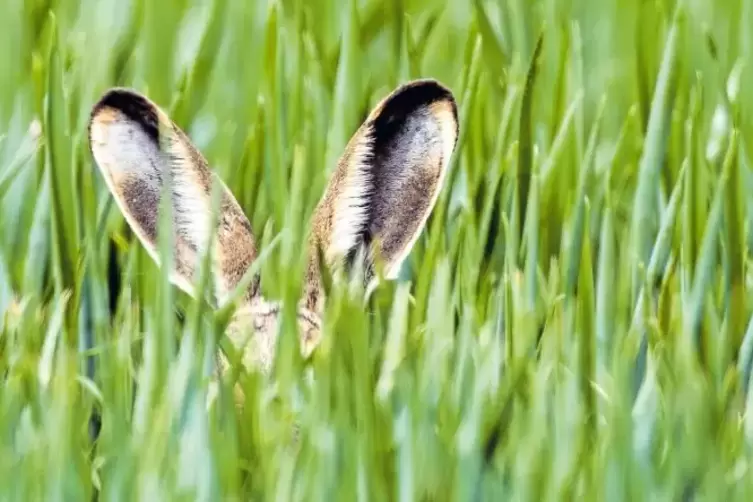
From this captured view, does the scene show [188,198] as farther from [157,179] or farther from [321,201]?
[321,201]

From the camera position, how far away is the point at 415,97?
4.92 ft

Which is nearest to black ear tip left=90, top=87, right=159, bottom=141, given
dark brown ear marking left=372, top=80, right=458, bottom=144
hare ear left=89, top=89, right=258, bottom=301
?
hare ear left=89, top=89, right=258, bottom=301

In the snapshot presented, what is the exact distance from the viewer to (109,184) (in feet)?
4.96

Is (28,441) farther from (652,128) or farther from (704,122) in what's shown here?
(704,122)

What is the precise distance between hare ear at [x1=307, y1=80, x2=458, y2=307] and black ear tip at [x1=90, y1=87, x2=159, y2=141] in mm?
227

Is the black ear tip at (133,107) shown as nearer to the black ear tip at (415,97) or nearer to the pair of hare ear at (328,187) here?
the pair of hare ear at (328,187)

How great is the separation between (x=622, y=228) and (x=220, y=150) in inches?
22.1

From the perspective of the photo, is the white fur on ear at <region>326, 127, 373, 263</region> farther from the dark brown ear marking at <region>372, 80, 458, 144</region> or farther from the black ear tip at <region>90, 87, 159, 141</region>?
the black ear tip at <region>90, 87, 159, 141</region>

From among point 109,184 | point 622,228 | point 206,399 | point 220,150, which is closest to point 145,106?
point 109,184

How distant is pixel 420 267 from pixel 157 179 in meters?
0.35

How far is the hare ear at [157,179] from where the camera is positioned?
1.50 metres

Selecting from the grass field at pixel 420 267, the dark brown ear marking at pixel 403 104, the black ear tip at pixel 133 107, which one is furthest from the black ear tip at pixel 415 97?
the black ear tip at pixel 133 107

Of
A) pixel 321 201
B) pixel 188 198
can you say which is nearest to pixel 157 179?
pixel 188 198

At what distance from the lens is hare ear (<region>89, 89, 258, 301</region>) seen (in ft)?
4.93
